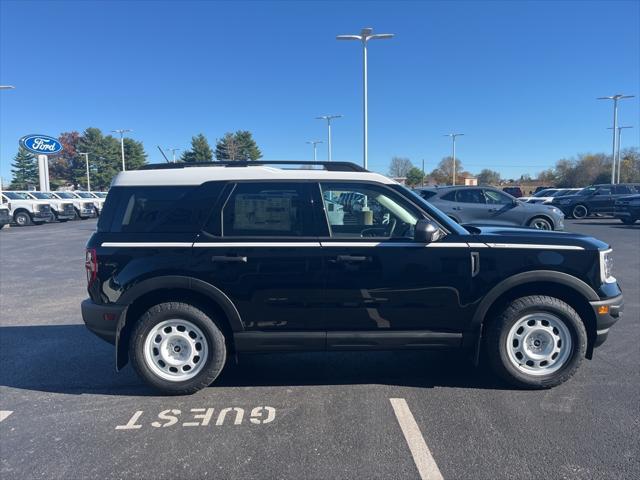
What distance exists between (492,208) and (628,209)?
32.0ft

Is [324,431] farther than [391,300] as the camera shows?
No

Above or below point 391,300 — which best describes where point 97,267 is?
above

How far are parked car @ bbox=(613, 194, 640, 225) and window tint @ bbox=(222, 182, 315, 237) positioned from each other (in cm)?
2052

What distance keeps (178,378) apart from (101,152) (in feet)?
277

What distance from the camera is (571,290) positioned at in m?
4.11

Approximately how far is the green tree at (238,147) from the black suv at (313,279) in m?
45.2

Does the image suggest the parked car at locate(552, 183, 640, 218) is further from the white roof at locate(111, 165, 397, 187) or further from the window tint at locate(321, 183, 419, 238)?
the white roof at locate(111, 165, 397, 187)

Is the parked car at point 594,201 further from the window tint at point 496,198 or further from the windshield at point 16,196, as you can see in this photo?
the windshield at point 16,196

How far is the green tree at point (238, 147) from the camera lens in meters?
52.8

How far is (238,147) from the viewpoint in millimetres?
59062

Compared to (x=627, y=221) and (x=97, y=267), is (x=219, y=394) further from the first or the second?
(x=627, y=221)

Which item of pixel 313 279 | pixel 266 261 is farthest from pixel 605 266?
pixel 266 261

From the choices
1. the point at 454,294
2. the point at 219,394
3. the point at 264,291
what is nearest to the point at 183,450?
the point at 219,394

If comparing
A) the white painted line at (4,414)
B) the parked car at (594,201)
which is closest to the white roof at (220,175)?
the white painted line at (4,414)
